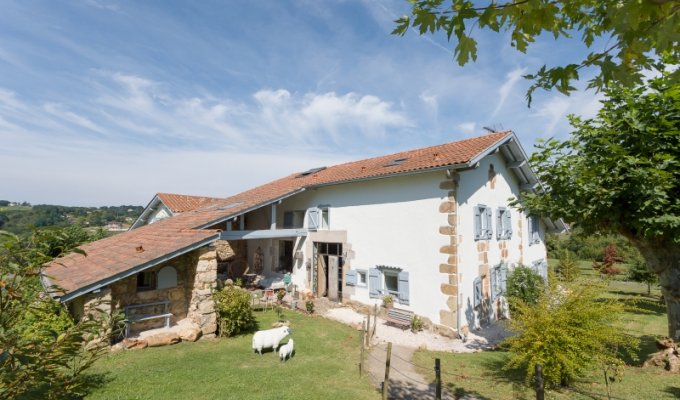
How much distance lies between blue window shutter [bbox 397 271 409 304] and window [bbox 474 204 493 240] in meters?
3.08

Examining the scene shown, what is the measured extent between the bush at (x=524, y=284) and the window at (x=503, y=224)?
185cm

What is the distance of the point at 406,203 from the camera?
12859 mm

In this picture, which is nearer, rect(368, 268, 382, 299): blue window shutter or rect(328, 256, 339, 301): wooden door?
rect(368, 268, 382, 299): blue window shutter

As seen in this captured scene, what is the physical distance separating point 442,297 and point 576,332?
202 inches

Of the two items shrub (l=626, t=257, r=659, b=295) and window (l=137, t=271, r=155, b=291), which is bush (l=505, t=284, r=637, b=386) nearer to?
window (l=137, t=271, r=155, b=291)

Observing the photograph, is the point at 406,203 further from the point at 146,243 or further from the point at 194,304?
the point at 146,243

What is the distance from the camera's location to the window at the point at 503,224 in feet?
48.5

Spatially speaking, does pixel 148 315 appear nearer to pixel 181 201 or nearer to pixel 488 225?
pixel 488 225

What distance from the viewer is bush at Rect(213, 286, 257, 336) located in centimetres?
1038

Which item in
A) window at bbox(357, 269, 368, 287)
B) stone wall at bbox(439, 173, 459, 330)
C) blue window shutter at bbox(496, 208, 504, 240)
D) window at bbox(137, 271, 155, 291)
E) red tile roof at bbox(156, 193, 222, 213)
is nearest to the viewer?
window at bbox(137, 271, 155, 291)

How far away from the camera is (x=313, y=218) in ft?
54.5

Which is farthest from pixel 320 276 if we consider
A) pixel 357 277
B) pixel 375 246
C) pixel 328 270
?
pixel 375 246

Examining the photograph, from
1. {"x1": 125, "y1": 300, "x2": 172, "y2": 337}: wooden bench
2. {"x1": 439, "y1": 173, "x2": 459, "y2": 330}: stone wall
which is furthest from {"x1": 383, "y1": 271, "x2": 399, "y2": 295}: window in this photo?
{"x1": 125, "y1": 300, "x2": 172, "y2": 337}: wooden bench

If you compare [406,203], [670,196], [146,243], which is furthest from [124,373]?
[670,196]
